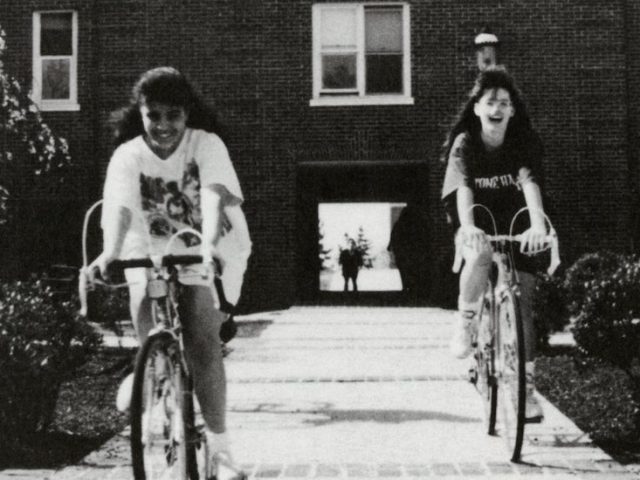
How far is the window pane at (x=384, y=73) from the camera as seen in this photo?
18.0 m

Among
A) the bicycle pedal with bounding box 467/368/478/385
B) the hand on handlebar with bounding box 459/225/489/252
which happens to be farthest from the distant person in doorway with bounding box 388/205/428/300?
the hand on handlebar with bounding box 459/225/489/252

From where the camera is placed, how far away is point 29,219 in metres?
18.1

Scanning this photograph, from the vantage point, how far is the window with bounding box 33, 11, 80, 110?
1841 cm

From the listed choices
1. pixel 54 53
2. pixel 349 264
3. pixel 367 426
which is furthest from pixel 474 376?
pixel 349 264

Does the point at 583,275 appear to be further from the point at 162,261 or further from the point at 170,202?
the point at 162,261

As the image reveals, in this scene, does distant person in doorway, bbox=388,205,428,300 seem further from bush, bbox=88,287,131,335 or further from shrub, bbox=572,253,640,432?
shrub, bbox=572,253,640,432

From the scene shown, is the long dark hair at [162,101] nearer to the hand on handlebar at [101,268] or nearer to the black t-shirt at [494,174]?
the hand on handlebar at [101,268]

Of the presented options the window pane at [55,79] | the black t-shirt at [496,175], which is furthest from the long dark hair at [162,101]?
the window pane at [55,79]

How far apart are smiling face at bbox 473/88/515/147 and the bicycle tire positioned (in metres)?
0.87

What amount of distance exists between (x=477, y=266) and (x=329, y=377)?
3042mm

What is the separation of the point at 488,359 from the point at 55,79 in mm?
14321

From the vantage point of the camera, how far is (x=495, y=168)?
575cm

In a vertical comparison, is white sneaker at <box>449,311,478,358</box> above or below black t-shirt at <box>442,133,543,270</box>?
below

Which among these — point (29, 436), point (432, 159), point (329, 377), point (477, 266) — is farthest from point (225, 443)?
point (432, 159)
